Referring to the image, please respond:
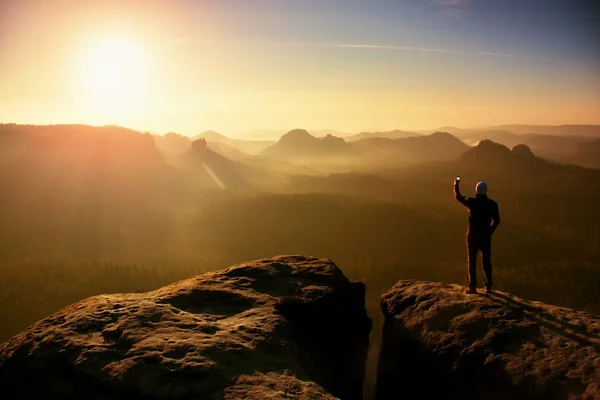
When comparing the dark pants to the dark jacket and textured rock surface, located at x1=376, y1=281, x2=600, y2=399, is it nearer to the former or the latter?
the dark jacket

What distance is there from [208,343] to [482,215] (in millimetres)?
7101

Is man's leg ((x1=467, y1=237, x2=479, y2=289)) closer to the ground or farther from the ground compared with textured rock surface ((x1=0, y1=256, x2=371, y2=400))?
farther from the ground

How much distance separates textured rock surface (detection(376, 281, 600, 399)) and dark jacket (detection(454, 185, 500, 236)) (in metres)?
1.66

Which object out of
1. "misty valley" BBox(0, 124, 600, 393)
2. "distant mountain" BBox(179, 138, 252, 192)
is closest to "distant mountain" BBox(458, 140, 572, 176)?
"misty valley" BBox(0, 124, 600, 393)

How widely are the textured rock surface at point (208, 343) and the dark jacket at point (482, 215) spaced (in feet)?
12.4

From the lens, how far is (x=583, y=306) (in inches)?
1276

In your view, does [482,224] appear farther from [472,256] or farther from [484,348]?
[484,348]

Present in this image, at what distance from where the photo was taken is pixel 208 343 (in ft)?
24.2

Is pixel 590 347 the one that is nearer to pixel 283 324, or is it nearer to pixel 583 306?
pixel 283 324

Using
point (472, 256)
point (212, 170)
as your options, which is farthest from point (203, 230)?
point (212, 170)

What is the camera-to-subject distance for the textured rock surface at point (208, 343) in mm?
6469

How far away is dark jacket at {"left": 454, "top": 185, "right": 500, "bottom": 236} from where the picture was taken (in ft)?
32.5

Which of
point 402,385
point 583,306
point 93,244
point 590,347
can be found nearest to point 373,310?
point 583,306

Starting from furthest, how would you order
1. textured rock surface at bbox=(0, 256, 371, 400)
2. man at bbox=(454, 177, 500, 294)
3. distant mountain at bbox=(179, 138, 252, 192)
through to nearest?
distant mountain at bbox=(179, 138, 252, 192) < man at bbox=(454, 177, 500, 294) < textured rock surface at bbox=(0, 256, 371, 400)
